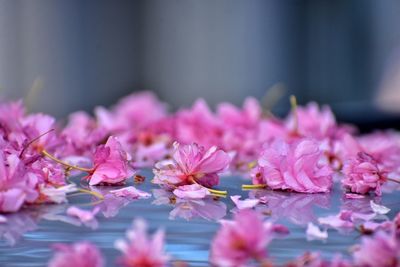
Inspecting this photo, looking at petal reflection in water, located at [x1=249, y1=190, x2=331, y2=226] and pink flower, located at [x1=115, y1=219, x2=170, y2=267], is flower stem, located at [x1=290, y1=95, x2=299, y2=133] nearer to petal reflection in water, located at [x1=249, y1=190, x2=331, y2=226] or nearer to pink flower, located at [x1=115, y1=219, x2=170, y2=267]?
petal reflection in water, located at [x1=249, y1=190, x2=331, y2=226]

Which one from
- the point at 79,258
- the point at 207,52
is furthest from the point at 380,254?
the point at 207,52

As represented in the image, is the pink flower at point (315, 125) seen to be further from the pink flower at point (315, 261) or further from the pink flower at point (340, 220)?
the pink flower at point (315, 261)

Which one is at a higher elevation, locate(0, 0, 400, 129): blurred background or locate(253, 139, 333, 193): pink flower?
locate(253, 139, 333, 193): pink flower

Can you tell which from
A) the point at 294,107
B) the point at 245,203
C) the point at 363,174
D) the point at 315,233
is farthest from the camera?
the point at 294,107

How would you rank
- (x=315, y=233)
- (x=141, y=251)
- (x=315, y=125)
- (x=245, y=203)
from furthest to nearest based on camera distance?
(x=315, y=125), (x=245, y=203), (x=315, y=233), (x=141, y=251)

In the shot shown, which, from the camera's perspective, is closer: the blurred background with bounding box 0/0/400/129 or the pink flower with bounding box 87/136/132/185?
the pink flower with bounding box 87/136/132/185

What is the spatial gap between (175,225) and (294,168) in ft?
0.64

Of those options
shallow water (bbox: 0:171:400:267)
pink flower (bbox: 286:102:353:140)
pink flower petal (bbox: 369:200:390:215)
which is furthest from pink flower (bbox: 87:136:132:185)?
pink flower (bbox: 286:102:353:140)

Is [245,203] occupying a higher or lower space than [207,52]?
higher

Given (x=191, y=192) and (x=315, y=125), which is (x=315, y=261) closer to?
(x=191, y=192)

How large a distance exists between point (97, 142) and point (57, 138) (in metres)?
0.10

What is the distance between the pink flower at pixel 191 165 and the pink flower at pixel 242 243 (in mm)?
271

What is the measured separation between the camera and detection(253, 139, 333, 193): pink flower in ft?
2.72

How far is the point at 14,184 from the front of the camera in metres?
0.69
